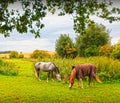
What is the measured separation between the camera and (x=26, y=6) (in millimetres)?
12930

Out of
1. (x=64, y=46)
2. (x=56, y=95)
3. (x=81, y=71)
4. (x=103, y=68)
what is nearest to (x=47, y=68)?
(x=103, y=68)

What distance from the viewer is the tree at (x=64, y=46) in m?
55.3

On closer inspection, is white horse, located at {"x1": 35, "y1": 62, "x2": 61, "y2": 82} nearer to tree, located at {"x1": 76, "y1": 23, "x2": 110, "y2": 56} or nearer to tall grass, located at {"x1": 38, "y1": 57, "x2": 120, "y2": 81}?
tall grass, located at {"x1": 38, "y1": 57, "x2": 120, "y2": 81}

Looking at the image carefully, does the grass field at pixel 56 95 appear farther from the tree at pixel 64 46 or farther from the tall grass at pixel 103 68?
the tree at pixel 64 46

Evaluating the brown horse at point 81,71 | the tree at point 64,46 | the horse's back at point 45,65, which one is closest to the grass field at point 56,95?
the brown horse at point 81,71

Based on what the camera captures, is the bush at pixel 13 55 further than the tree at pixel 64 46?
Yes

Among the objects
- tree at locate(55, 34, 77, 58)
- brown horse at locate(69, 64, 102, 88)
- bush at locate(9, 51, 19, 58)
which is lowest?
brown horse at locate(69, 64, 102, 88)

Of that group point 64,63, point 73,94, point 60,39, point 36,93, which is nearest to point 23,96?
point 36,93

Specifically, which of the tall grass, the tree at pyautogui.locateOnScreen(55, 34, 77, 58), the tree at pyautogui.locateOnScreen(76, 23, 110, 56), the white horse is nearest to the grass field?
the white horse

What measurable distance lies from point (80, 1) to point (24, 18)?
206cm

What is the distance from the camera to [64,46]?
56.5m

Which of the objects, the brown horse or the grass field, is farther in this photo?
the brown horse

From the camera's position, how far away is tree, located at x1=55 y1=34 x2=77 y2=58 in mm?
55344

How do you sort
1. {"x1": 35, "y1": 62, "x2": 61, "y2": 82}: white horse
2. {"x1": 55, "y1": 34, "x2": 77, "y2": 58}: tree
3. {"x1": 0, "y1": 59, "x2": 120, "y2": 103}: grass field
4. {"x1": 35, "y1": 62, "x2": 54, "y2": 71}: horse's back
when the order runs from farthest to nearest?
{"x1": 55, "y1": 34, "x2": 77, "y2": 58}: tree
{"x1": 35, "y1": 62, "x2": 54, "y2": 71}: horse's back
{"x1": 35, "y1": 62, "x2": 61, "y2": 82}: white horse
{"x1": 0, "y1": 59, "x2": 120, "y2": 103}: grass field
